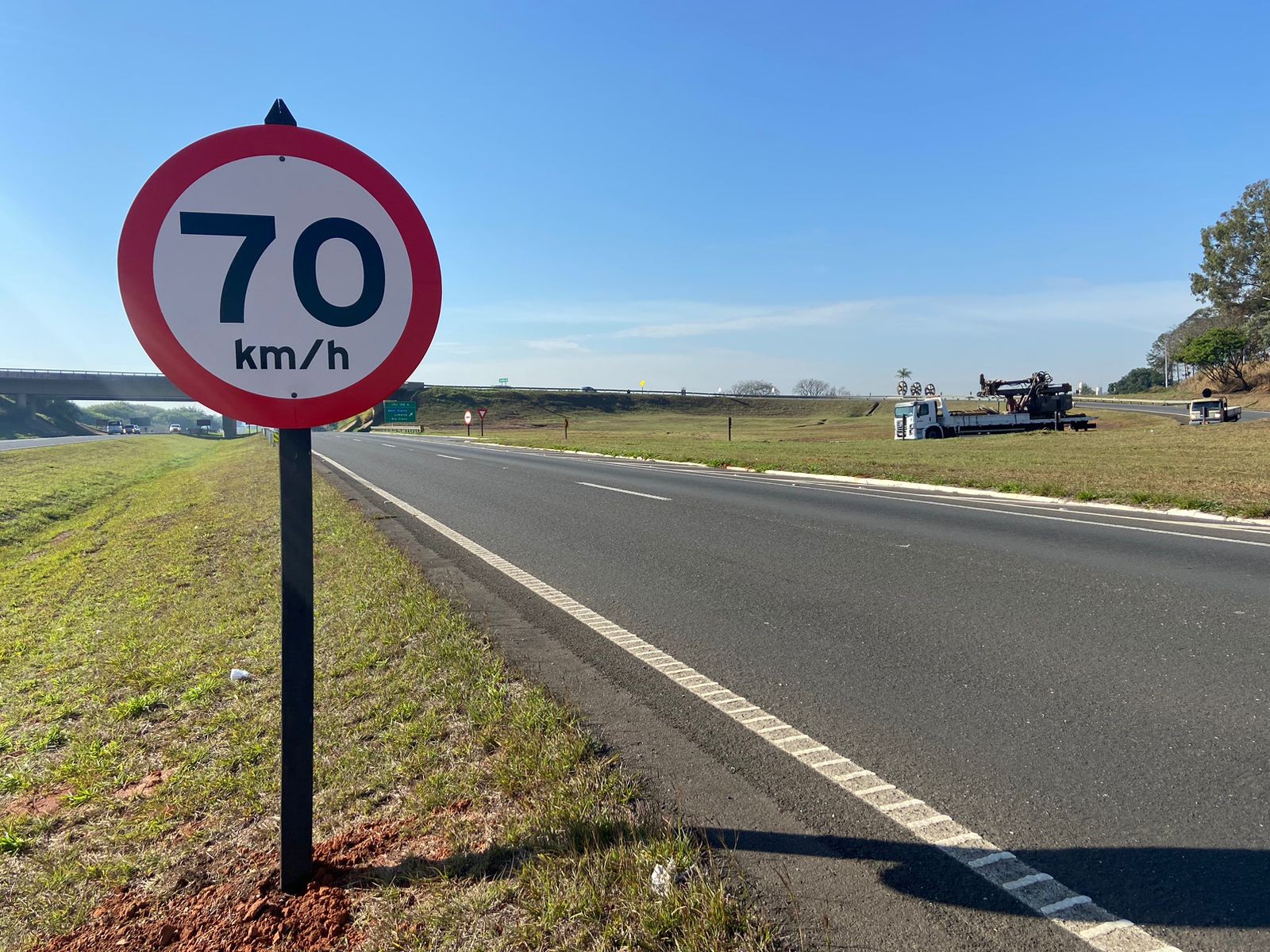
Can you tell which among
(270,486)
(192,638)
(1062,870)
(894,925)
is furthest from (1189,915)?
(270,486)

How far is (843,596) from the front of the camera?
6.12 metres

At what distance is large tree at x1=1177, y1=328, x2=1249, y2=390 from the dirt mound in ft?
320

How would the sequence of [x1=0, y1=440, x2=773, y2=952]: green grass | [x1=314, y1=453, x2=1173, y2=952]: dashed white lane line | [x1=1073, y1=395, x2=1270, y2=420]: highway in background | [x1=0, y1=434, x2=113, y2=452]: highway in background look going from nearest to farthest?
[x1=314, y1=453, x2=1173, y2=952]: dashed white lane line → [x1=0, y1=440, x2=773, y2=952]: green grass → [x1=0, y1=434, x2=113, y2=452]: highway in background → [x1=1073, y1=395, x2=1270, y2=420]: highway in background

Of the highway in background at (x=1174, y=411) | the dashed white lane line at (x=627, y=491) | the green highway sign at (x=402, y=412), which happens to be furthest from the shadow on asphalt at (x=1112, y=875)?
the green highway sign at (x=402, y=412)

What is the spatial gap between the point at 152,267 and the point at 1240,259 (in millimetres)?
105308

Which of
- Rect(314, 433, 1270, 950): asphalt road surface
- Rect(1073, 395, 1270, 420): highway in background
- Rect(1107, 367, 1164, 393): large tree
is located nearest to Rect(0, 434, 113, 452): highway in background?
Rect(314, 433, 1270, 950): asphalt road surface

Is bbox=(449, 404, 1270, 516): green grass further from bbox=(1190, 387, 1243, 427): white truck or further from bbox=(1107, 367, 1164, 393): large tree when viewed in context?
bbox=(1107, 367, 1164, 393): large tree

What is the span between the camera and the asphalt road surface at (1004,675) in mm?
2475

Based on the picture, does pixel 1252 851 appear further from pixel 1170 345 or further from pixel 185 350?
pixel 1170 345

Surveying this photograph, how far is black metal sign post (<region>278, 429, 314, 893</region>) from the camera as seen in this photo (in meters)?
2.25

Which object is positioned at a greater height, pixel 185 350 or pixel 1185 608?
pixel 185 350

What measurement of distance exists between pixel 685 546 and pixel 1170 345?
432 feet

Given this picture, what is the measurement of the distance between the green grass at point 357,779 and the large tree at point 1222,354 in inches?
3731

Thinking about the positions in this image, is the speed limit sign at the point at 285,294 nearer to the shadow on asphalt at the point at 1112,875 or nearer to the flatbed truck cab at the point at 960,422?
the shadow on asphalt at the point at 1112,875
